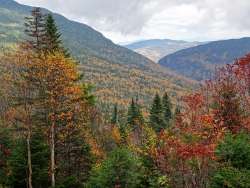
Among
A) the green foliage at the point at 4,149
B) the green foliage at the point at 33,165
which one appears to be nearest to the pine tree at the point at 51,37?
the green foliage at the point at 33,165

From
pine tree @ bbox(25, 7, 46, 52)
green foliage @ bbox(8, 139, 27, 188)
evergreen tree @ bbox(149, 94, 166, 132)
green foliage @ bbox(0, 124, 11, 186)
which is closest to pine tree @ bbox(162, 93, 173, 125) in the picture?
evergreen tree @ bbox(149, 94, 166, 132)

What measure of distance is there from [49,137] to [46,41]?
28.4ft

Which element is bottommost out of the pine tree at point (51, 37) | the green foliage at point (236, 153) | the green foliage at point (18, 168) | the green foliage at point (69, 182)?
the green foliage at point (69, 182)

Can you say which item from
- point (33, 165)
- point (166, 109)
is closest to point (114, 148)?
point (33, 165)

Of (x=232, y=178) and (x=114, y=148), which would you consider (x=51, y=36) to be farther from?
(x=232, y=178)

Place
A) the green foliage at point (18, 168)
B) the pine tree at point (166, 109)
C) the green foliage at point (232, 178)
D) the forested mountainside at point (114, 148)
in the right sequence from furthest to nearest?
the pine tree at point (166, 109) < the green foliage at point (18, 168) < the forested mountainside at point (114, 148) < the green foliage at point (232, 178)

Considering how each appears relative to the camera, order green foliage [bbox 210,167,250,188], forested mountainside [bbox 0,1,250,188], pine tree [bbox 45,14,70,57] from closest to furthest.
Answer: green foliage [bbox 210,167,250,188], forested mountainside [bbox 0,1,250,188], pine tree [bbox 45,14,70,57]

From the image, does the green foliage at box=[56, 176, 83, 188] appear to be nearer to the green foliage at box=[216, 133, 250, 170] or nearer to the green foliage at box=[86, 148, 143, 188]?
the green foliage at box=[86, 148, 143, 188]

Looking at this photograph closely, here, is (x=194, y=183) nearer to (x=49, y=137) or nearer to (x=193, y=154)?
(x=193, y=154)

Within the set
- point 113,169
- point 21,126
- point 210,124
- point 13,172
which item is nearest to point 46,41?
point 21,126

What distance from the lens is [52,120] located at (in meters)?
34.5

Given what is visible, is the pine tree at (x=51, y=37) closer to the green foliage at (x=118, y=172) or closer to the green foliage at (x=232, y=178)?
the green foliage at (x=118, y=172)

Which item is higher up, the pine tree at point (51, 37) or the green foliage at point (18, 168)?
the pine tree at point (51, 37)

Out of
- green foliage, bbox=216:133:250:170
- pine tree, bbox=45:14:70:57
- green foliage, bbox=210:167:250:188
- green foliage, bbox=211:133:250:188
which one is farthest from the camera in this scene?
pine tree, bbox=45:14:70:57
